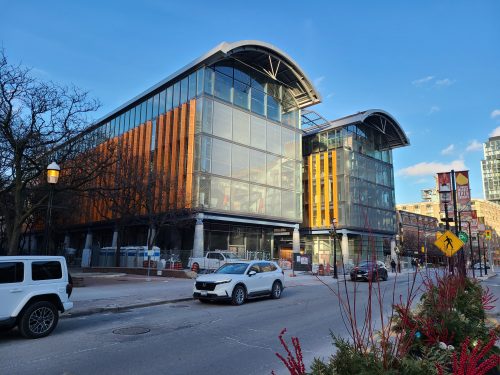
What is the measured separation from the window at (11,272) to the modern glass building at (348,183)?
47140 mm

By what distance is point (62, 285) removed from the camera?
949 cm

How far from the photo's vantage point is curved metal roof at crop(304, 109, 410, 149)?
57.2m

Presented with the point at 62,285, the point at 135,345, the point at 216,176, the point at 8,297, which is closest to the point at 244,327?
the point at 135,345

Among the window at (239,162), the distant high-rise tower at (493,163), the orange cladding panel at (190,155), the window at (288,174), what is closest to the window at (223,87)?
the orange cladding panel at (190,155)

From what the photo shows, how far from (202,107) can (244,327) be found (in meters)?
32.8

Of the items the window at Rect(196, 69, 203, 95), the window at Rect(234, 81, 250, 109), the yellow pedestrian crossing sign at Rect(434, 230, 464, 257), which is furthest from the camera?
the window at Rect(234, 81, 250, 109)

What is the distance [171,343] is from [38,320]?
3148 mm

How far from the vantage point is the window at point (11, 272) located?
851 centimetres

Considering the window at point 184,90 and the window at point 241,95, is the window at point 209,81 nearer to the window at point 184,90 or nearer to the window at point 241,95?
the window at point 184,90

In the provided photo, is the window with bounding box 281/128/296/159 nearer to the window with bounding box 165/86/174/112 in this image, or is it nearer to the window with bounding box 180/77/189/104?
the window with bounding box 180/77/189/104

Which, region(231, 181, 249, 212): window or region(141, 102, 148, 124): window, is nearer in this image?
region(231, 181, 249, 212): window

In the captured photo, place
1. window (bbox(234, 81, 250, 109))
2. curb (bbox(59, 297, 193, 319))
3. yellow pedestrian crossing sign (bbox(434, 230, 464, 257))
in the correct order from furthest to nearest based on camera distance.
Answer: window (bbox(234, 81, 250, 109)), yellow pedestrian crossing sign (bbox(434, 230, 464, 257)), curb (bbox(59, 297, 193, 319))

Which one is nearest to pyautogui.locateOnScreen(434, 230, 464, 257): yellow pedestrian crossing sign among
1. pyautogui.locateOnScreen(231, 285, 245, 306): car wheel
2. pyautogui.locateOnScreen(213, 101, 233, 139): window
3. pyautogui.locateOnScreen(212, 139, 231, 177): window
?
pyautogui.locateOnScreen(231, 285, 245, 306): car wheel

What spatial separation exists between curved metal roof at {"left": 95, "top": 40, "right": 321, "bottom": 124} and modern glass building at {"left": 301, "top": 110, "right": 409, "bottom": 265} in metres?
7.27
